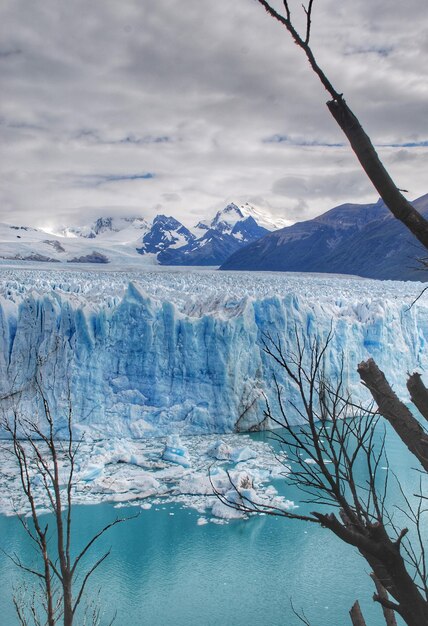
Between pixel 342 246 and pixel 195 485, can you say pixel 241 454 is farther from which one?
pixel 342 246

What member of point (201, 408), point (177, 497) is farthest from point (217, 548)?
point (201, 408)

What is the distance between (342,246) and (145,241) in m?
55.9

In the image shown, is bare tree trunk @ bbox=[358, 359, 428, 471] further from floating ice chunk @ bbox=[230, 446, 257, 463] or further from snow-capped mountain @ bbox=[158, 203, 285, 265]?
snow-capped mountain @ bbox=[158, 203, 285, 265]

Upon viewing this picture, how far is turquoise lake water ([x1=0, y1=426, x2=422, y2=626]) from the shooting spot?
6.74m

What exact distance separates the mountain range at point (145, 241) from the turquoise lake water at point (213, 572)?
1961 inches

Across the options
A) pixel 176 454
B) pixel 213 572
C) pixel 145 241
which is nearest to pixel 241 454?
pixel 176 454

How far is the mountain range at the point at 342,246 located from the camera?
67500 mm

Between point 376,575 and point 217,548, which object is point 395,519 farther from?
point 376,575

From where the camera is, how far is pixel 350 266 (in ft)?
238

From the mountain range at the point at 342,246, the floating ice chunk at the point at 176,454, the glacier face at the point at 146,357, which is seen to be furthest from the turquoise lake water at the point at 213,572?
the mountain range at the point at 342,246

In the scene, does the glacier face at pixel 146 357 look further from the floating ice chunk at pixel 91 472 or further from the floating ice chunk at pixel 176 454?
the floating ice chunk at pixel 91 472

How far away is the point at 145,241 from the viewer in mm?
121375

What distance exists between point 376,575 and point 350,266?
73447 millimetres

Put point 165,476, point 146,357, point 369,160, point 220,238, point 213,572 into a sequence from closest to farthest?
1. point 369,160
2. point 213,572
3. point 165,476
4. point 146,357
5. point 220,238
